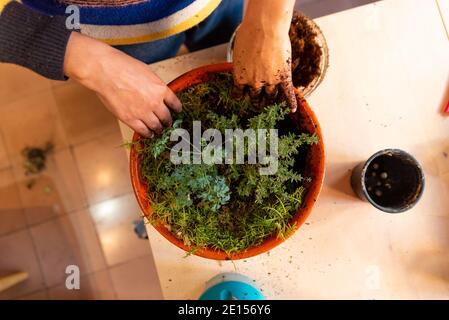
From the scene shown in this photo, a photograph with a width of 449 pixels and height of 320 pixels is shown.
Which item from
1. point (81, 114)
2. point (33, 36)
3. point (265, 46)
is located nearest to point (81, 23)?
point (33, 36)

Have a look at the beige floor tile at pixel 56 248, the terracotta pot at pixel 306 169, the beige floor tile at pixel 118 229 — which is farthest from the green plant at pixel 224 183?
the beige floor tile at pixel 56 248

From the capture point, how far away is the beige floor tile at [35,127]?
4.45 ft

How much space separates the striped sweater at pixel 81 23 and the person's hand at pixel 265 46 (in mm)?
169

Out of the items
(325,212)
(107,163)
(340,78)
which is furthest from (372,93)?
(107,163)

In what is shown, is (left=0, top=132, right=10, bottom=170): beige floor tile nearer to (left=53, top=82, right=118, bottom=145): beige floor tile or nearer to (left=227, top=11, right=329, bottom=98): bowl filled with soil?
(left=53, top=82, right=118, bottom=145): beige floor tile

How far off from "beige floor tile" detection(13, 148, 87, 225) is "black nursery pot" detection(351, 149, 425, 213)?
93cm

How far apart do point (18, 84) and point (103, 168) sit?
1.32ft

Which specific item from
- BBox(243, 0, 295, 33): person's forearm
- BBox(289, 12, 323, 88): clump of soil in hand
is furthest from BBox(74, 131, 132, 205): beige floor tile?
BBox(243, 0, 295, 33): person's forearm

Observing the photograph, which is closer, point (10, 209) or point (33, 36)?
point (33, 36)

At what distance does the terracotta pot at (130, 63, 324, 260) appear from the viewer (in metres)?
0.62

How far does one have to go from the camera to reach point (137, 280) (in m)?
1.33

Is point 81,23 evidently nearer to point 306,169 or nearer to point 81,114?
point 306,169

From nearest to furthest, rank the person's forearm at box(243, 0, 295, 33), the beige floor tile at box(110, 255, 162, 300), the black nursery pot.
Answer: the person's forearm at box(243, 0, 295, 33) → the black nursery pot → the beige floor tile at box(110, 255, 162, 300)

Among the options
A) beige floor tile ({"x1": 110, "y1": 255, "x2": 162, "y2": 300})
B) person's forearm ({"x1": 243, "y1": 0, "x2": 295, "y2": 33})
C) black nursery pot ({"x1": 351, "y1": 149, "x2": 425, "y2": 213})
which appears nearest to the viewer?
person's forearm ({"x1": 243, "y1": 0, "x2": 295, "y2": 33})
